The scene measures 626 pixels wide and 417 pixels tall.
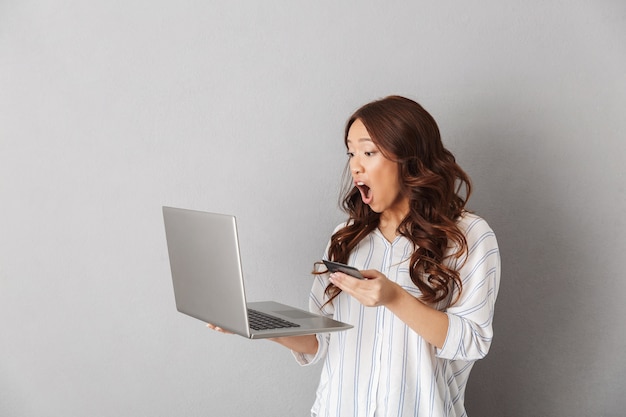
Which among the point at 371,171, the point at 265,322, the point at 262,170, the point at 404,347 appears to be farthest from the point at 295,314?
the point at 262,170

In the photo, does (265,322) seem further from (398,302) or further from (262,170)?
(262,170)

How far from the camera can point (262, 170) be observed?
2.24m

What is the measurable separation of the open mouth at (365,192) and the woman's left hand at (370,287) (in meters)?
0.28

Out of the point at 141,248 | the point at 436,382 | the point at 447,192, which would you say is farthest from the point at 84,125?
the point at 436,382

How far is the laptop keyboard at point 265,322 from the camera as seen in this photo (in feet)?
5.45

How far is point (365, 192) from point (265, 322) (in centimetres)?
43

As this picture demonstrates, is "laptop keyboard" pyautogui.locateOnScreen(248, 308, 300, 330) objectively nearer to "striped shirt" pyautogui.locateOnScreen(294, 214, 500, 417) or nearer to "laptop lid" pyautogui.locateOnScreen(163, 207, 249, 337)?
"laptop lid" pyautogui.locateOnScreen(163, 207, 249, 337)

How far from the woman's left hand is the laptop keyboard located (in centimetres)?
18

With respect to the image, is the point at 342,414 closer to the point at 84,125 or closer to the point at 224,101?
the point at 224,101

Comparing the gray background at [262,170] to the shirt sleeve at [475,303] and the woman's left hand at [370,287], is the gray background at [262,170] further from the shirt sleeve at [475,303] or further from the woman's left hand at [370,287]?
the woman's left hand at [370,287]

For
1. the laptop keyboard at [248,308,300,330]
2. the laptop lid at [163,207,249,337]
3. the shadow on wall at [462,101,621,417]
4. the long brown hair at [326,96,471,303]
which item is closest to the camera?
the laptop lid at [163,207,249,337]

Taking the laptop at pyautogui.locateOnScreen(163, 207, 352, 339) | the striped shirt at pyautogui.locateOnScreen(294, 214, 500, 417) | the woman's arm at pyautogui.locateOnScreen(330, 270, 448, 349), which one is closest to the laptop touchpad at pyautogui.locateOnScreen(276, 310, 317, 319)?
the laptop at pyautogui.locateOnScreen(163, 207, 352, 339)

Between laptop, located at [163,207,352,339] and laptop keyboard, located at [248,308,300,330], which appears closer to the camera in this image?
laptop, located at [163,207,352,339]

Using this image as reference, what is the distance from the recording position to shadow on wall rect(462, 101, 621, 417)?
2.27 meters
